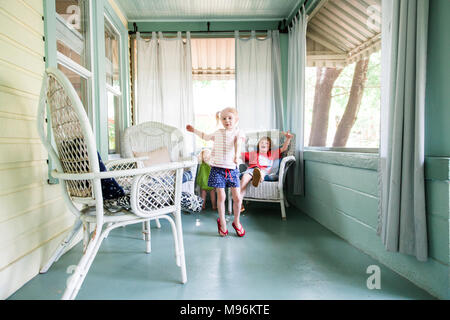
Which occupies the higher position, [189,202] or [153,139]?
[153,139]

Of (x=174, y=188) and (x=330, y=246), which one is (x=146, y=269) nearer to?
(x=174, y=188)

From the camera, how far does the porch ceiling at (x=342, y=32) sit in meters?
2.16

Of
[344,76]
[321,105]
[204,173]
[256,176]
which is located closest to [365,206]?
[256,176]

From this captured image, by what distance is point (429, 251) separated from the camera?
131 centimetres

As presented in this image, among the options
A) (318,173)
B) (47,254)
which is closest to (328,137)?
(318,173)

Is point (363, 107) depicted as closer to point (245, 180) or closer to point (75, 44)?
point (245, 180)

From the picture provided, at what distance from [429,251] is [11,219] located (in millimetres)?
2199

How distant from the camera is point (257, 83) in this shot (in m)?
3.57

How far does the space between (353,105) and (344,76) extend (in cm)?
38

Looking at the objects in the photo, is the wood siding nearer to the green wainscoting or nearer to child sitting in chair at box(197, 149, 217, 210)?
child sitting in chair at box(197, 149, 217, 210)

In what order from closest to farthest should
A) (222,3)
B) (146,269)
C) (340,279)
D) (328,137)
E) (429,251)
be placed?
(429,251) < (340,279) < (146,269) < (328,137) < (222,3)

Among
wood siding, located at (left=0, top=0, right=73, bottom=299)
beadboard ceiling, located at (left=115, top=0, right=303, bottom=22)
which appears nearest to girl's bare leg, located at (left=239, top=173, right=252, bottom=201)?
wood siding, located at (left=0, top=0, right=73, bottom=299)

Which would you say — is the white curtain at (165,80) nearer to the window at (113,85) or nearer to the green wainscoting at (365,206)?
the window at (113,85)

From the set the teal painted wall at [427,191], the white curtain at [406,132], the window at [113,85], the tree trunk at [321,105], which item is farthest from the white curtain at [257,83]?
the white curtain at [406,132]
